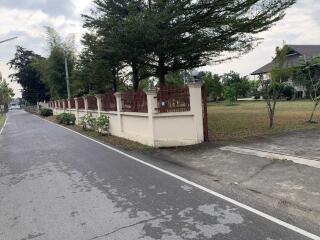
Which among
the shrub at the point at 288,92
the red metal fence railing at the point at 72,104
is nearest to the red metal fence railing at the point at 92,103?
the red metal fence railing at the point at 72,104

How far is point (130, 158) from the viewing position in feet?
38.5

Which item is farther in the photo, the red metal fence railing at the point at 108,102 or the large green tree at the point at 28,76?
the large green tree at the point at 28,76

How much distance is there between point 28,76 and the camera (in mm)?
71562

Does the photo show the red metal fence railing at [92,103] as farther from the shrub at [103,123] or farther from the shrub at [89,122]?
the shrub at [103,123]

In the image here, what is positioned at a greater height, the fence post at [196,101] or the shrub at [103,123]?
the fence post at [196,101]

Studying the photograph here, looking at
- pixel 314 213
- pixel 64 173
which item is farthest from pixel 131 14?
pixel 314 213

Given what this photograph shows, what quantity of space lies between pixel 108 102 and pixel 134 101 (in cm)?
435

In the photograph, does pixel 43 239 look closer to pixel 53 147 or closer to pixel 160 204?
pixel 160 204

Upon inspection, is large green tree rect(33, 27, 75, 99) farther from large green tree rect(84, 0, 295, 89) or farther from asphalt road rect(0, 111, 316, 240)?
asphalt road rect(0, 111, 316, 240)

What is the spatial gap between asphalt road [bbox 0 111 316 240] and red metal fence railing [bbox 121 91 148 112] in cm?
434

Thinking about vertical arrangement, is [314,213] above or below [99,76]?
below

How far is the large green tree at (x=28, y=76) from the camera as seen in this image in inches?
2817

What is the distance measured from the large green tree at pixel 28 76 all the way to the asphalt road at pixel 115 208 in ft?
208

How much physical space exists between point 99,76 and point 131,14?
47.2ft
